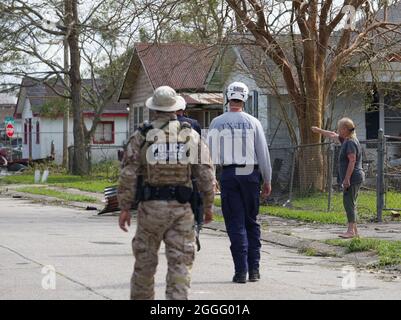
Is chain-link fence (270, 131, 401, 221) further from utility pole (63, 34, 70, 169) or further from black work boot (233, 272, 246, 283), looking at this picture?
utility pole (63, 34, 70, 169)

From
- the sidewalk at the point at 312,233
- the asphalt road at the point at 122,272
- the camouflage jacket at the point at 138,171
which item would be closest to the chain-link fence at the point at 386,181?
the sidewalk at the point at 312,233

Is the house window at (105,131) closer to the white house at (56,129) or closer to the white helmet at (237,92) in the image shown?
the white house at (56,129)

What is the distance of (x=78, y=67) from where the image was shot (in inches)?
1564

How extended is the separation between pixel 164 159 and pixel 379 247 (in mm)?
5934

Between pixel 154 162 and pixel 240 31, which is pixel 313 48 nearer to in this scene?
pixel 240 31

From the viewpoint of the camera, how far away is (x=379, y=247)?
12555 mm

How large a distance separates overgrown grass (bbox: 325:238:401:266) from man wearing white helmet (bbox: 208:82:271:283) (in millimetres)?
2502

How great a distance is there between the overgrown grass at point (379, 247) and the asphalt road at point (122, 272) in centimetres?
51

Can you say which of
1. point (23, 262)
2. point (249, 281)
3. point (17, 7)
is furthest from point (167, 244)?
point (17, 7)

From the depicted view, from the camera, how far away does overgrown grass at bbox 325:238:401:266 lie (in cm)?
1173

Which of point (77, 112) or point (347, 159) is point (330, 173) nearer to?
point (347, 159)

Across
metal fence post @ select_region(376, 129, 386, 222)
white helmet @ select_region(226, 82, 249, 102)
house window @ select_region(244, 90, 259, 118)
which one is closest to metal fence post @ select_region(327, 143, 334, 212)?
metal fence post @ select_region(376, 129, 386, 222)

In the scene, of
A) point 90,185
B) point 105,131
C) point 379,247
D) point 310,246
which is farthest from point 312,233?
point 105,131
